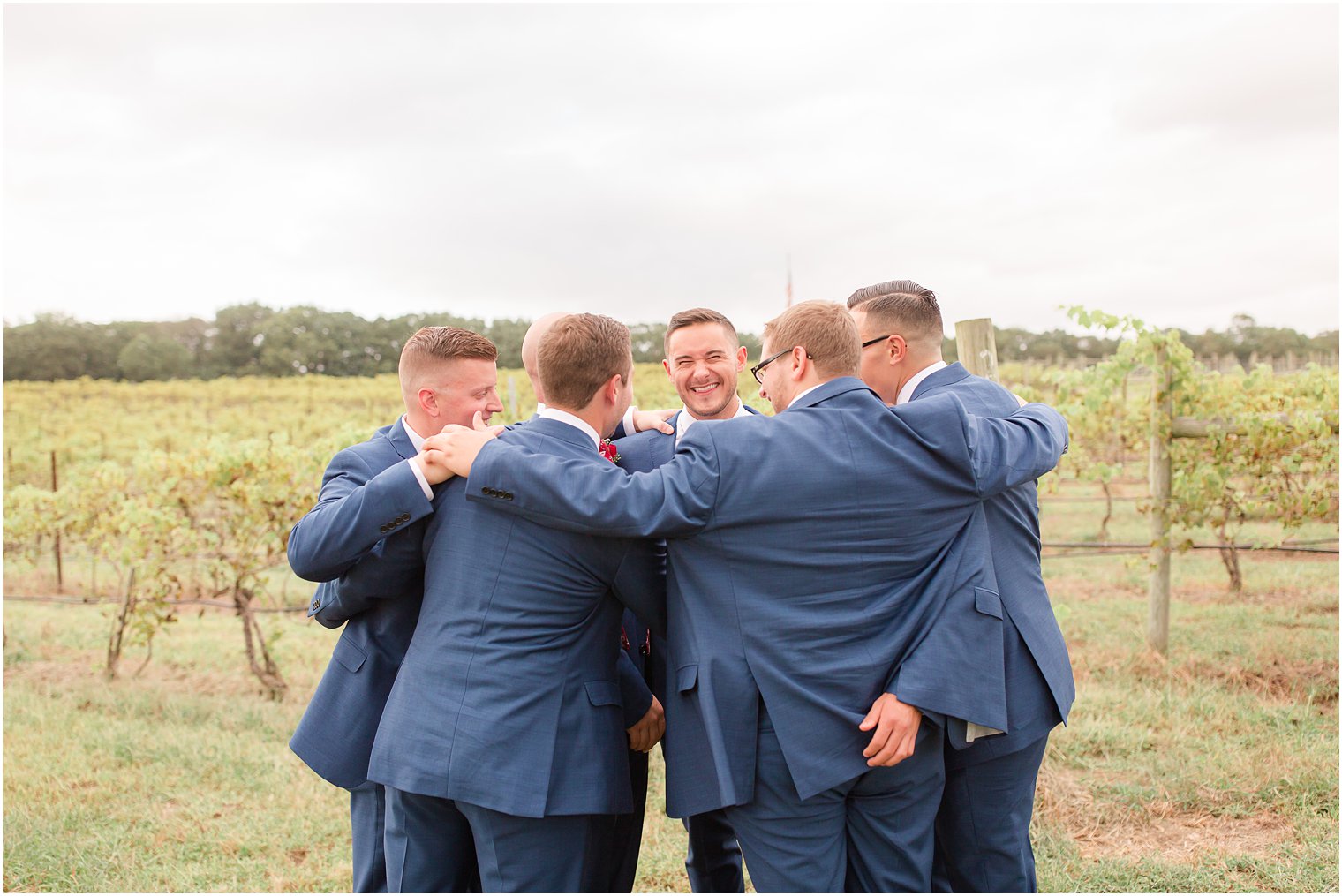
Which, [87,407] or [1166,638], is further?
[87,407]

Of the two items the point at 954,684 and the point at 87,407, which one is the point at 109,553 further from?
the point at 87,407

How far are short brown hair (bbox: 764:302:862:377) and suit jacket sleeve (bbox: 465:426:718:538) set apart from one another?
1.33 feet

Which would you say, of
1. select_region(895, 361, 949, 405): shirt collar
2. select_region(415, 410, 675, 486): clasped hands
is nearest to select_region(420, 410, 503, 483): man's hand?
select_region(415, 410, 675, 486): clasped hands

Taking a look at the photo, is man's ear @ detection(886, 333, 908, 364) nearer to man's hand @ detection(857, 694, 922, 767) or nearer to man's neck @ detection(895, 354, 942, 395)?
man's neck @ detection(895, 354, 942, 395)

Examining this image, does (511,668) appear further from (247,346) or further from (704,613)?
(247,346)

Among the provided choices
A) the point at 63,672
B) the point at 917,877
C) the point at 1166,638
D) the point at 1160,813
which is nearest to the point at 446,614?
the point at 917,877

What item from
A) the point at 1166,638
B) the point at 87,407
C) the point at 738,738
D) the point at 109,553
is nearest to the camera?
the point at 738,738

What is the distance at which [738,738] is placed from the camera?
2408 mm

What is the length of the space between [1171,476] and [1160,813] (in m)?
3.71

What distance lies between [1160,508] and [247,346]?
117 ft

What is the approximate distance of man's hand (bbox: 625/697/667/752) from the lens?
2838 millimetres

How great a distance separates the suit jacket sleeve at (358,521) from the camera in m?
2.43

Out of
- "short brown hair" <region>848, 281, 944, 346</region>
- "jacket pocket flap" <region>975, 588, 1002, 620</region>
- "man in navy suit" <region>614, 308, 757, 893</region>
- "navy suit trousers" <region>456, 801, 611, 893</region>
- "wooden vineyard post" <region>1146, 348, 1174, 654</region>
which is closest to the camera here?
"navy suit trousers" <region>456, 801, 611, 893</region>

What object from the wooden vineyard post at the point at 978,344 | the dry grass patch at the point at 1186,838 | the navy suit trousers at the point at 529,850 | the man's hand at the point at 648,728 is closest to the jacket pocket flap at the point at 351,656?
the navy suit trousers at the point at 529,850
